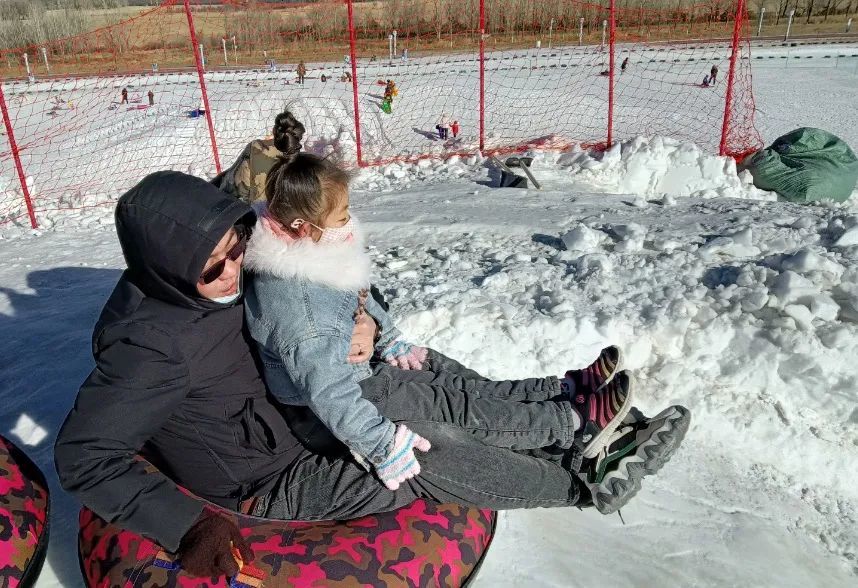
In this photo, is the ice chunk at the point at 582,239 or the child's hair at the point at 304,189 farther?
the ice chunk at the point at 582,239

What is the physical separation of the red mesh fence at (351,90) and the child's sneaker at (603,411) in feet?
20.7

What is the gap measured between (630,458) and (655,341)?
4.30 feet

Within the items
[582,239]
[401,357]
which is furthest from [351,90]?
[401,357]

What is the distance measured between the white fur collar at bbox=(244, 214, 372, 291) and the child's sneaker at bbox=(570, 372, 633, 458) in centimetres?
98

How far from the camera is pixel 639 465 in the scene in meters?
2.30

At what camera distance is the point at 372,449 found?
2037 millimetres

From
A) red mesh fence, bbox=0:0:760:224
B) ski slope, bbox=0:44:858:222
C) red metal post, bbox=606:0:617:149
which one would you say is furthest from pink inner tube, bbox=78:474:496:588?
red metal post, bbox=606:0:617:149

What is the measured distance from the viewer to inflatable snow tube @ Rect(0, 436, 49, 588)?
6.34ft

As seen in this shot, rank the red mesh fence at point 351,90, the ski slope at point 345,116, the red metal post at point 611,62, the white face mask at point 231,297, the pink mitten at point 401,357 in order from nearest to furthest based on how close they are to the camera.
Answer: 1. the white face mask at point 231,297
2. the pink mitten at point 401,357
3. the red metal post at point 611,62
4. the red mesh fence at point 351,90
5. the ski slope at point 345,116

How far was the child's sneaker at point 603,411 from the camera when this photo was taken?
231cm

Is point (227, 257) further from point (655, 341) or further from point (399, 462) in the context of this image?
point (655, 341)

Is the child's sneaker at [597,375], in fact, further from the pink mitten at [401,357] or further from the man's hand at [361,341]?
the man's hand at [361,341]

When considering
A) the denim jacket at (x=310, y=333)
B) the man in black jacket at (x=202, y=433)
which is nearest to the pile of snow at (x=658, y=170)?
the man in black jacket at (x=202, y=433)

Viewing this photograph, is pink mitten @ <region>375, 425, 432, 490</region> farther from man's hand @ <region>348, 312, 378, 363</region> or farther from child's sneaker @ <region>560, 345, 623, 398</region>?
child's sneaker @ <region>560, 345, 623, 398</region>
